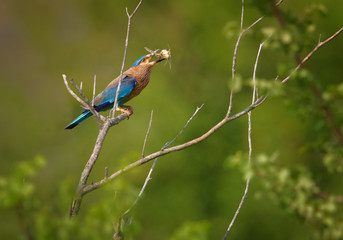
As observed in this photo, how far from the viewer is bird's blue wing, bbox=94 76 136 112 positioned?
185 inches

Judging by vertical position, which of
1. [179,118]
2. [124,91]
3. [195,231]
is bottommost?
[179,118]

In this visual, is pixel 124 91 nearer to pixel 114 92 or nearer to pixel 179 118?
pixel 114 92

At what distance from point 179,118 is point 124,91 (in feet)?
17.0

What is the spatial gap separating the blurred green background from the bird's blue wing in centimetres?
166

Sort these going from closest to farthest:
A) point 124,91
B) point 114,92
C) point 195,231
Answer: point 195,231
point 114,92
point 124,91

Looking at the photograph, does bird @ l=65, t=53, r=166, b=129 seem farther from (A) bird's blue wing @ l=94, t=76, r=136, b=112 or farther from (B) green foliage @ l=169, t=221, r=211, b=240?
(B) green foliage @ l=169, t=221, r=211, b=240

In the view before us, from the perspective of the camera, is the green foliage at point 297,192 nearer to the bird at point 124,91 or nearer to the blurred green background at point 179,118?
the bird at point 124,91

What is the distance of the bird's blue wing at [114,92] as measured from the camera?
15.4ft

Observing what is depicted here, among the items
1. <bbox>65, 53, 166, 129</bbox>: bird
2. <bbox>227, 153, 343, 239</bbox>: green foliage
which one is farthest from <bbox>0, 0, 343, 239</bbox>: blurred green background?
<bbox>227, 153, 343, 239</bbox>: green foliage

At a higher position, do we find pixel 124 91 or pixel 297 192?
pixel 297 192

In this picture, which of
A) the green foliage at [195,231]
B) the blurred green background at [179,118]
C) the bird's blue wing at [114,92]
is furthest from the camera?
the blurred green background at [179,118]

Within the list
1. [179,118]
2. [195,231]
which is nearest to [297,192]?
[195,231]

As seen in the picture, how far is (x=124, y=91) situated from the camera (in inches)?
192

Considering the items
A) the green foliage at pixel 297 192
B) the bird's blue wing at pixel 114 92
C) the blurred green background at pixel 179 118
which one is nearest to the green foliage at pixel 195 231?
the green foliage at pixel 297 192
